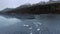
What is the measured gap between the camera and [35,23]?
1.55 m

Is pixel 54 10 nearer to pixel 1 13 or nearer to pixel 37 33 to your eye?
pixel 37 33

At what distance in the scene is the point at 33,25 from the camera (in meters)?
1.51

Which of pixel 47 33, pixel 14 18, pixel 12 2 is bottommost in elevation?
pixel 47 33

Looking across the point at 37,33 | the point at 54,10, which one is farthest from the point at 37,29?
the point at 54,10

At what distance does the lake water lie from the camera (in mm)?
1394

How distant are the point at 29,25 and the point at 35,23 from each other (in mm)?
88

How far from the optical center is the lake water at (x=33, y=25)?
1.39 meters

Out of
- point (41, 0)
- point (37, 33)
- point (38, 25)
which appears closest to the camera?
point (37, 33)

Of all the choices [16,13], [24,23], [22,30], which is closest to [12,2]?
[16,13]

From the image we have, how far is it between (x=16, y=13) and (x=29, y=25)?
1.00 feet

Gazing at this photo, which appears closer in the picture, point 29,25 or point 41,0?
point 29,25

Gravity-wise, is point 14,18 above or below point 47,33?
above

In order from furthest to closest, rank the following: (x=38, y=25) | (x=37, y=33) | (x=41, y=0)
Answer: (x=41, y=0), (x=38, y=25), (x=37, y=33)

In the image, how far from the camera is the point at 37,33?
1337mm
